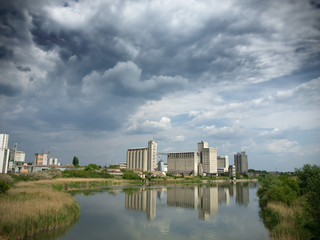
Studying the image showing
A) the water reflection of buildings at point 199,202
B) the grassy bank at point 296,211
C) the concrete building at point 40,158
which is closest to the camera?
the grassy bank at point 296,211

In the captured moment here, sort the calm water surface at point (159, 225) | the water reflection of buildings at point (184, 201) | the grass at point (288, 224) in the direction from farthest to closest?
the water reflection of buildings at point (184, 201)
the calm water surface at point (159, 225)
the grass at point (288, 224)

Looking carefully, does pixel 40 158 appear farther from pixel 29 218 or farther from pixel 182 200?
pixel 29 218

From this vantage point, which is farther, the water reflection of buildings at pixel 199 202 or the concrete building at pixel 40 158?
the concrete building at pixel 40 158

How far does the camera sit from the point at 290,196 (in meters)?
33.9

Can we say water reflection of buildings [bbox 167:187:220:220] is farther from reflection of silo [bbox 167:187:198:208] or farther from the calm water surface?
the calm water surface

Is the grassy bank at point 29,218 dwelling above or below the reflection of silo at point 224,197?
above

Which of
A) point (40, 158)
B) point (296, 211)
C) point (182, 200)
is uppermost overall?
point (40, 158)

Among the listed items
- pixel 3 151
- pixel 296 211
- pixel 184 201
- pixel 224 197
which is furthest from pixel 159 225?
pixel 3 151

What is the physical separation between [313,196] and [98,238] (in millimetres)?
18737

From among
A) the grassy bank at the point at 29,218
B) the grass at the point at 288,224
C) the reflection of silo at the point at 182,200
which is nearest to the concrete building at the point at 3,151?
the reflection of silo at the point at 182,200

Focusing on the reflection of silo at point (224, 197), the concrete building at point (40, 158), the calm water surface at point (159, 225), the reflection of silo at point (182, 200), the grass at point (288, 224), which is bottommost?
the reflection of silo at point (224, 197)

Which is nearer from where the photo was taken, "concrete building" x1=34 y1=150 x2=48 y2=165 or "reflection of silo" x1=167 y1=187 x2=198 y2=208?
"reflection of silo" x1=167 y1=187 x2=198 y2=208

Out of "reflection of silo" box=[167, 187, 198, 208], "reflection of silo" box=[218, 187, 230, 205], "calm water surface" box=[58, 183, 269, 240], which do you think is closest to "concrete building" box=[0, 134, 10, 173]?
"reflection of silo" box=[167, 187, 198, 208]

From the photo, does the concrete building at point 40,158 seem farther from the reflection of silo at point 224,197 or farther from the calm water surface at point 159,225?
the calm water surface at point 159,225
